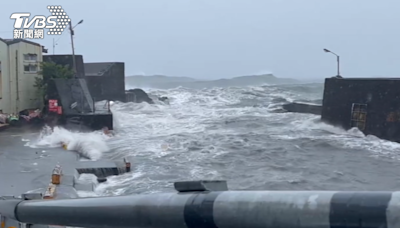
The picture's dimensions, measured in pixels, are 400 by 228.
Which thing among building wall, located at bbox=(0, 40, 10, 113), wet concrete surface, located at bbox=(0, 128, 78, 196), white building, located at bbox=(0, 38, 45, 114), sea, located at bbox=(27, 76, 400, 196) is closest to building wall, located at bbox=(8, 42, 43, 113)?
white building, located at bbox=(0, 38, 45, 114)

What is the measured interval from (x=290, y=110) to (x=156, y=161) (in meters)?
17.3

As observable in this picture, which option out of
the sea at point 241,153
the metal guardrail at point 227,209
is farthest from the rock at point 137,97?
the metal guardrail at point 227,209

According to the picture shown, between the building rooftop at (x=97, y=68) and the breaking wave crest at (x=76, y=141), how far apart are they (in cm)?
1461

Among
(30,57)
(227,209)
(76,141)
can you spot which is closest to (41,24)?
(30,57)

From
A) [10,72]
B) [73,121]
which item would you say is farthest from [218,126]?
[10,72]

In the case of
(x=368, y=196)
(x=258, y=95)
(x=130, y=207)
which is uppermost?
(x=368, y=196)

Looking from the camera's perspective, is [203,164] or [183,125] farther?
[183,125]

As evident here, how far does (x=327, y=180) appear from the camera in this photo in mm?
12219

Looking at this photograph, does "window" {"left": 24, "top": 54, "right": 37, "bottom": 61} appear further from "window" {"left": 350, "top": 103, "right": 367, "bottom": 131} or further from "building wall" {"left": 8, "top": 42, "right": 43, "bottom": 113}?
"window" {"left": 350, "top": 103, "right": 367, "bottom": 131}

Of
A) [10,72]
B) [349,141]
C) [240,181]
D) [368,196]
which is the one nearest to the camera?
[368,196]

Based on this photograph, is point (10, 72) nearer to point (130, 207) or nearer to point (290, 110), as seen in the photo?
point (290, 110)

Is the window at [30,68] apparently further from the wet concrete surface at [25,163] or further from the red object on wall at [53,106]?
the wet concrete surface at [25,163]

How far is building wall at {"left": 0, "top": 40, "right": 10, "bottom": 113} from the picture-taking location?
21125 mm

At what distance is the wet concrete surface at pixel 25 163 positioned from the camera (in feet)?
34.7
